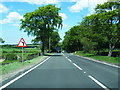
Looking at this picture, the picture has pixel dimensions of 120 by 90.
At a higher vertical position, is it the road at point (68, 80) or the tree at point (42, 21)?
the tree at point (42, 21)

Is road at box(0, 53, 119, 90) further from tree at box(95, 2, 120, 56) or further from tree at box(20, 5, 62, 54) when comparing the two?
tree at box(20, 5, 62, 54)

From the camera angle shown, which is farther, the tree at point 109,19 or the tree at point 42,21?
the tree at point 42,21

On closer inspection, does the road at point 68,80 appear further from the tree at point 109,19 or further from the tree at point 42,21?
the tree at point 42,21

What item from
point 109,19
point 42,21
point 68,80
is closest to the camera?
point 68,80

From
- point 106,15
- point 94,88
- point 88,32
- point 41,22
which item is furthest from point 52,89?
point 41,22

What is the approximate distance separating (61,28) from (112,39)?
17.7 metres

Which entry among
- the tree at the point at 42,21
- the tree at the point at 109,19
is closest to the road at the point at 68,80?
the tree at the point at 109,19

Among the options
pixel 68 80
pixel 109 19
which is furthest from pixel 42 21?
pixel 68 80

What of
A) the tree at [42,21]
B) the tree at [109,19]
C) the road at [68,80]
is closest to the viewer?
the road at [68,80]

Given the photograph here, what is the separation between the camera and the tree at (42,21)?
170ft

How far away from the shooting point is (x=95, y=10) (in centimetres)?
3938

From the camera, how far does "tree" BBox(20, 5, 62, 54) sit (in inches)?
2036

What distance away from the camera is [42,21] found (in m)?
50.7

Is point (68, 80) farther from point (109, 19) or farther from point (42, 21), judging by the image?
point (42, 21)
